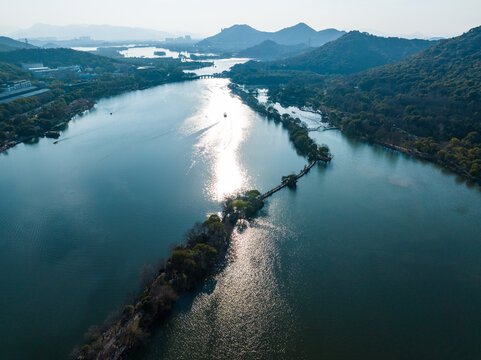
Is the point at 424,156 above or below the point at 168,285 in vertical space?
above

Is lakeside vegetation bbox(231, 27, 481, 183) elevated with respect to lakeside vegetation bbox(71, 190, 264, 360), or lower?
elevated

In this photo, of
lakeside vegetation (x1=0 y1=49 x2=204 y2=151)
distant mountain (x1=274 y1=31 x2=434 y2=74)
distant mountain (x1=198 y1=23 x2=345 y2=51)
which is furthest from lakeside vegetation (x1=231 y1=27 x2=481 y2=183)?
distant mountain (x1=198 y1=23 x2=345 y2=51)

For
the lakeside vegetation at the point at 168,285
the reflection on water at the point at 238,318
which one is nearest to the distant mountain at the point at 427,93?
the reflection on water at the point at 238,318

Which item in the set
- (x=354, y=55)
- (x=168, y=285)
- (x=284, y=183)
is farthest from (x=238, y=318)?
(x=354, y=55)

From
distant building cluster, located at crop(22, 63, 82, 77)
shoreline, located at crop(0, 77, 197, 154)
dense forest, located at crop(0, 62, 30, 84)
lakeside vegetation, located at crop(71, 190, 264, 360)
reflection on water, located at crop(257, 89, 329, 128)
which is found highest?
lakeside vegetation, located at crop(71, 190, 264, 360)

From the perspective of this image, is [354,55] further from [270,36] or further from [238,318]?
[270,36]

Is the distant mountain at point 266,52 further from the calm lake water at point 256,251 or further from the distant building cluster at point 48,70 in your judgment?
the calm lake water at point 256,251

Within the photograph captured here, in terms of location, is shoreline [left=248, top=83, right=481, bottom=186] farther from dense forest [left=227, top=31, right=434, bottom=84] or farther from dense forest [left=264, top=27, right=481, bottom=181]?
dense forest [left=227, top=31, right=434, bottom=84]
